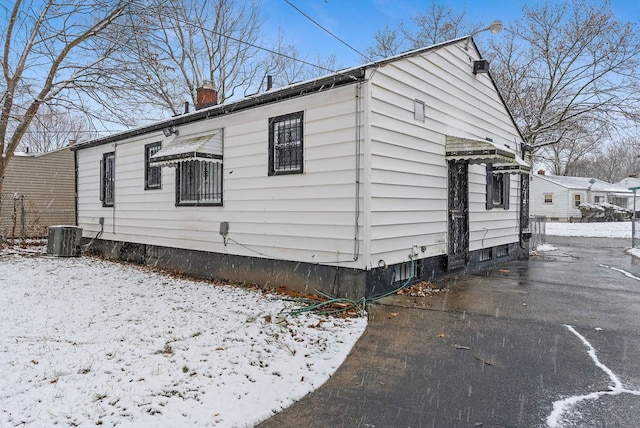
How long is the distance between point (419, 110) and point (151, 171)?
252 inches

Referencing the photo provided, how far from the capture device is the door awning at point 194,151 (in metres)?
7.39

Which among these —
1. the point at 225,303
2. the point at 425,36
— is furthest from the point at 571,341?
the point at 425,36

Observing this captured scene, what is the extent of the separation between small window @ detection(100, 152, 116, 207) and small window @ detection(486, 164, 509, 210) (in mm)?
9515

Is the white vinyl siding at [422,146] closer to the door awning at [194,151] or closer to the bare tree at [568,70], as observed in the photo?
the door awning at [194,151]

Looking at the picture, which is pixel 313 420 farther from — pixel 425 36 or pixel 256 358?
pixel 425 36

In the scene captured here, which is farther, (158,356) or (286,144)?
(286,144)

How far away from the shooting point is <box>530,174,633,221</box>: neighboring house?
102 feet

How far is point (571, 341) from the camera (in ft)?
13.8

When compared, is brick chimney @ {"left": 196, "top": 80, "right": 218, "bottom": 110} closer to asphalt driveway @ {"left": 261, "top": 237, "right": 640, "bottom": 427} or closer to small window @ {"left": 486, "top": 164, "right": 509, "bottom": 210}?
small window @ {"left": 486, "top": 164, "right": 509, "bottom": 210}

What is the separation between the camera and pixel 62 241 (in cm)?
1085

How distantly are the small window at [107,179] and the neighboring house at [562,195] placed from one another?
28825 millimetres

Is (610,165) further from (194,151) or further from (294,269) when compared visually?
(194,151)

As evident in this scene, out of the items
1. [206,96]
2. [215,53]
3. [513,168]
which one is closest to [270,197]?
[206,96]

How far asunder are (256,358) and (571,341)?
10.6 feet
